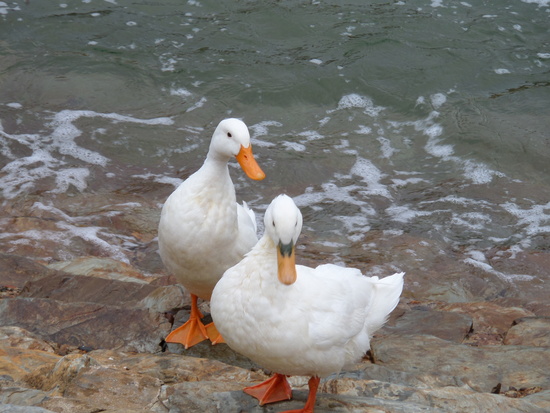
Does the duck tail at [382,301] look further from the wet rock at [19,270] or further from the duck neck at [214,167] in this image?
the wet rock at [19,270]

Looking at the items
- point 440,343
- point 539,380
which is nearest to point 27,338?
point 440,343

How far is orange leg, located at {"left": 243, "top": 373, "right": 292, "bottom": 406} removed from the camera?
404 centimetres

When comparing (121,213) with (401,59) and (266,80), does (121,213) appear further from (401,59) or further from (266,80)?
(401,59)

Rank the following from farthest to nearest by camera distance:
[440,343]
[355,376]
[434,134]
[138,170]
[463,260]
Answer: [434,134] → [138,170] → [463,260] → [440,343] → [355,376]

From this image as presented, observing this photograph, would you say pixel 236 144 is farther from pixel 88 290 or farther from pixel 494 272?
pixel 494 272

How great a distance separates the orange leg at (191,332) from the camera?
206 inches

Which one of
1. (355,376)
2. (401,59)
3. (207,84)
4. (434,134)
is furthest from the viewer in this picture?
(401,59)

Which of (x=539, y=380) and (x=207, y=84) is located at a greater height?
(x=539, y=380)

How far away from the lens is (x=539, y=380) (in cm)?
461

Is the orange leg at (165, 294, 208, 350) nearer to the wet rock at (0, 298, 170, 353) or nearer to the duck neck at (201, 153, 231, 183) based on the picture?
the wet rock at (0, 298, 170, 353)

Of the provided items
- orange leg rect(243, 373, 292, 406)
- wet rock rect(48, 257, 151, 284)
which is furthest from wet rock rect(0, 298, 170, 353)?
orange leg rect(243, 373, 292, 406)

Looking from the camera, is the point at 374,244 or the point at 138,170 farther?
the point at 138,170

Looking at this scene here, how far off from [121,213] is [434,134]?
5008mm

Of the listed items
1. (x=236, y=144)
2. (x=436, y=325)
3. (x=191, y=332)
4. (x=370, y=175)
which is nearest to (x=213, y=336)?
(x=191, y=332)
